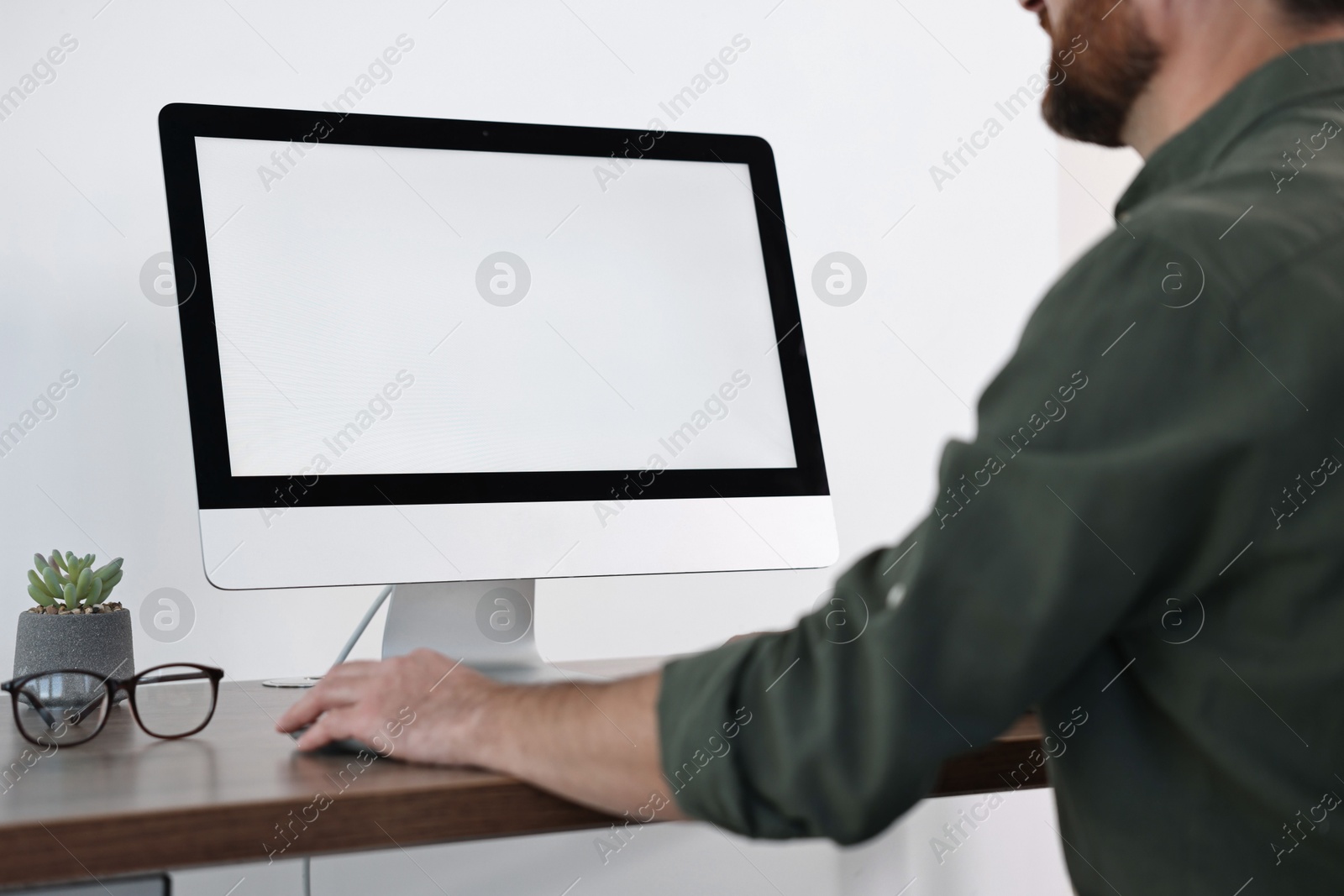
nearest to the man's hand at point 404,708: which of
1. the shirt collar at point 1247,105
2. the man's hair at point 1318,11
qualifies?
the shirt collar at point 1247,105

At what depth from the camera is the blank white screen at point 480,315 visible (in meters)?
0.95

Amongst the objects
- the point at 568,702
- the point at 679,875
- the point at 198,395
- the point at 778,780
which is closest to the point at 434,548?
the point at 198,395

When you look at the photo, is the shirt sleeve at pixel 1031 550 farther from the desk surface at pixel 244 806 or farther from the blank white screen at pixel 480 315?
the blank white screen at pixel 480 315

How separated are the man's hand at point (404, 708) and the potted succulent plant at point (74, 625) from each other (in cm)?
42

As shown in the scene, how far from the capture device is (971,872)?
192 centimetres

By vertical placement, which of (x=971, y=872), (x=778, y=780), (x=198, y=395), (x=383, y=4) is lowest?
(x=971, y=872)

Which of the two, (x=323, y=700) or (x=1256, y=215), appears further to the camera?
(x=323, y=700)

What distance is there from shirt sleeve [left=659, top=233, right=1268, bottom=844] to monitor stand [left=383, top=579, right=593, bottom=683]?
47 cm

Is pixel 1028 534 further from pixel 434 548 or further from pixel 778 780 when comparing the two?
pixel 434 548

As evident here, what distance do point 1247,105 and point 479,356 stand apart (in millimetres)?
656

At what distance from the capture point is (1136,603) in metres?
0.54

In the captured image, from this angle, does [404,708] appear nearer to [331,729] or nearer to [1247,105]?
[331,729]

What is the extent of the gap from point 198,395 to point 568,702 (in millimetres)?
486

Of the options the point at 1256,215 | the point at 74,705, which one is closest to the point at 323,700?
the point at 74,705
